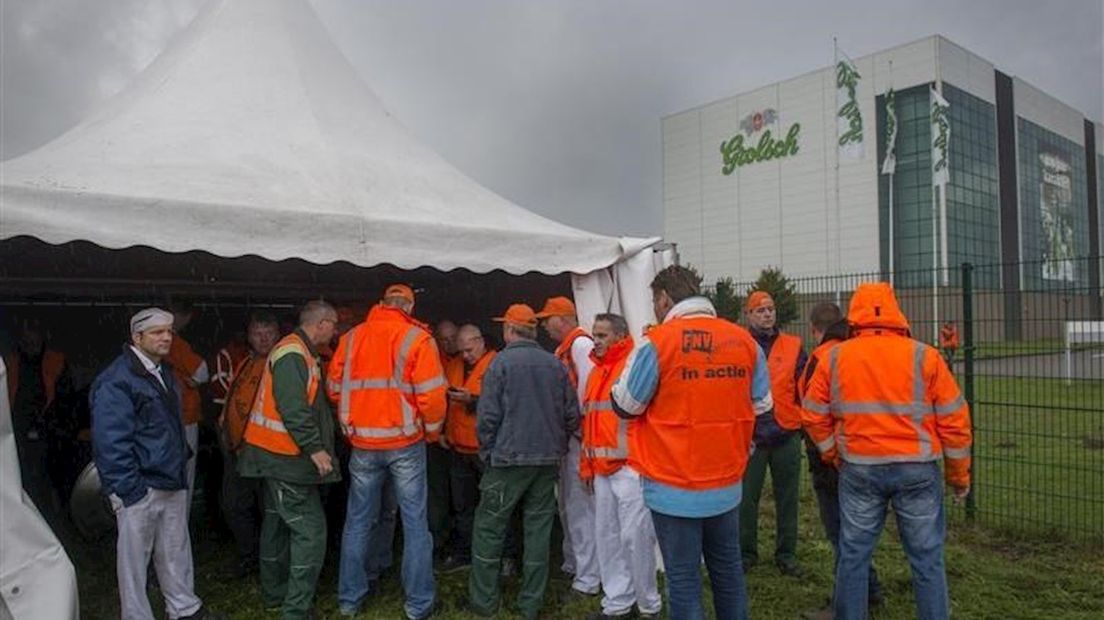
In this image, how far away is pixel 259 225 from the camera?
156 inches

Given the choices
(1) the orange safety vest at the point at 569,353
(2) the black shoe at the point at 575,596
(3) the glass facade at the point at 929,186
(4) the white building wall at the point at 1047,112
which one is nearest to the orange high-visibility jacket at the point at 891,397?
(1) the orange safety vest at the point at 569,353

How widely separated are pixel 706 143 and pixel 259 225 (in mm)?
47087

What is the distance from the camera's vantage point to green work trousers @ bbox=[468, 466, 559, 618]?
168 inches

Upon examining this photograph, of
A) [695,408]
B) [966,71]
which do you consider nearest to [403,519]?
[695,408]

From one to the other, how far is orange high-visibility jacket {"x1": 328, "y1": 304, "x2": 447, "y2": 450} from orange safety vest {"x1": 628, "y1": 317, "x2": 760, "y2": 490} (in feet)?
4.83

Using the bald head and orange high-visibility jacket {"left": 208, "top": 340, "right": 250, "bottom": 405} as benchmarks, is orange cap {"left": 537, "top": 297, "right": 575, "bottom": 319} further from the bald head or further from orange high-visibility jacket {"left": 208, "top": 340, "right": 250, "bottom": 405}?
orange high-visibility jacket {"left": 208, "top": 340, "right": 250, "bottom": 405}

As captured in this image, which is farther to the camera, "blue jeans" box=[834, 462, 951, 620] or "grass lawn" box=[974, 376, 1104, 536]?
"grass lawn" box=[974, 376, 1104, 536]

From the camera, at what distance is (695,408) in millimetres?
3160

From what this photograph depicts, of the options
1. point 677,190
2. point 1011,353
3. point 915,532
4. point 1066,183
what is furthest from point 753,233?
point 915,532

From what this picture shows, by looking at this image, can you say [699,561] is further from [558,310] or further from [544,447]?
[558,310]

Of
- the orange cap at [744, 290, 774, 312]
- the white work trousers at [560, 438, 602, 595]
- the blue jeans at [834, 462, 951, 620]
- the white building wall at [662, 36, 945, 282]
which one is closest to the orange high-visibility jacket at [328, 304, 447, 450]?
the white work trousers at [560, 438, 602, 595]

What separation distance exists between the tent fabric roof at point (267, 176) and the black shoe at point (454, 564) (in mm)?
2202

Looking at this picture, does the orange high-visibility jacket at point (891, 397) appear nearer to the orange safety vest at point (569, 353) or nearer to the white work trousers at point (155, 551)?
the orange safety vest at point (569, 353)

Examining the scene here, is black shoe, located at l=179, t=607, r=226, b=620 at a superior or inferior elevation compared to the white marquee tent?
inferior
